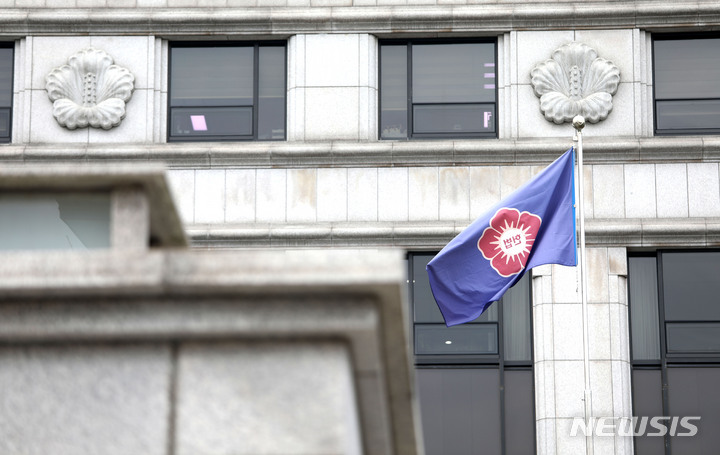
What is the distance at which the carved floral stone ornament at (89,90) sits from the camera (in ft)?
70.2

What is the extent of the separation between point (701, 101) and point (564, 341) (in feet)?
15.8

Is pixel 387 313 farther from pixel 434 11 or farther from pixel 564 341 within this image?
pixel 434 11

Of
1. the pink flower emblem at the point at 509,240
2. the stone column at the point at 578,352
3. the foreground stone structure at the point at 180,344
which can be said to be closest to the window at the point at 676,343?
the stone column at the point at 578,352

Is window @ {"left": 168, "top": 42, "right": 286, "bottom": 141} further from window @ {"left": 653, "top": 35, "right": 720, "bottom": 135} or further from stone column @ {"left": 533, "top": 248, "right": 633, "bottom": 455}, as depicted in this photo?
window @ {"left": 653, "top": 35, "right": 720, "bottom": 135}

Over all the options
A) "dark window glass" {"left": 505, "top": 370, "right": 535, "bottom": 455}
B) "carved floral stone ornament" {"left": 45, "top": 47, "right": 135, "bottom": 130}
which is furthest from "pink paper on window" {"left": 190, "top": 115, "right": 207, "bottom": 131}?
"dark window glass" {"left": 505, "top": 370, "right": 535, "bottom": 455}

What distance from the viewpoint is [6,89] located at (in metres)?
22.1

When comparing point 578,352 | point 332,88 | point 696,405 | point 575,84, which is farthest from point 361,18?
point 696,405

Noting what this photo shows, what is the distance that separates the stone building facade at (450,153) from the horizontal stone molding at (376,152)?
0.03 meters

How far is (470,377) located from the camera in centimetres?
2036

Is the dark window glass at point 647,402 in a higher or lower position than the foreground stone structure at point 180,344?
lower

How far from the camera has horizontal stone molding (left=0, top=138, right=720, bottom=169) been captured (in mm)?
20750

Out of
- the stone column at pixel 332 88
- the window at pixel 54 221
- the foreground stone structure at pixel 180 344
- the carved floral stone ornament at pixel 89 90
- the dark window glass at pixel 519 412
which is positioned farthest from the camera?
the carved floral stone ornament at pixel 89 90

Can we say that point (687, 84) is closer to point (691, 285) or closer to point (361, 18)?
point (691, 285)

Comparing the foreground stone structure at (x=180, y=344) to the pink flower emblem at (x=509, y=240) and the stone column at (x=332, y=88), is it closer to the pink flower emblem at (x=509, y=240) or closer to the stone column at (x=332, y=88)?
the pink flower emblem at (x=509, y=240)
